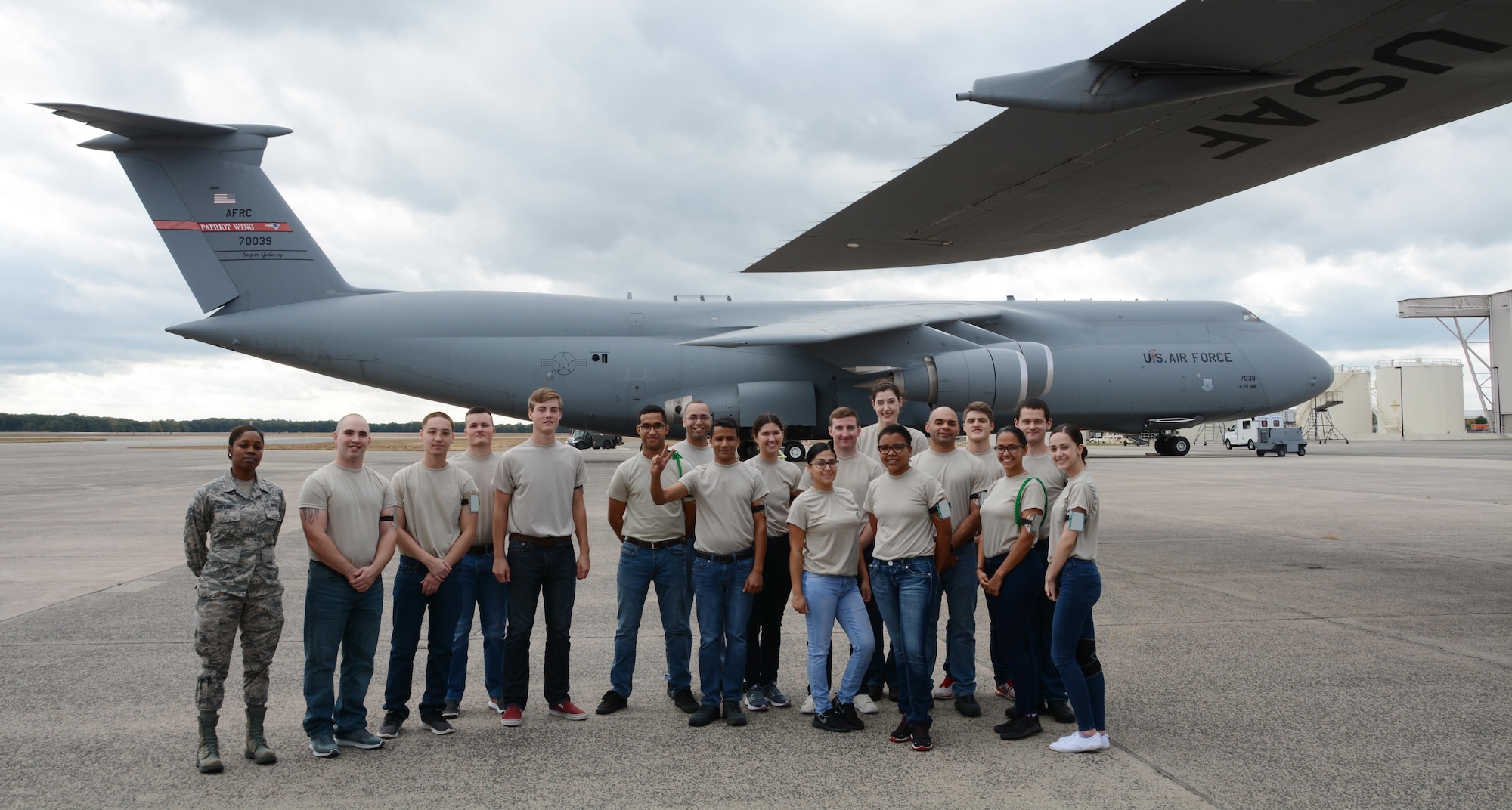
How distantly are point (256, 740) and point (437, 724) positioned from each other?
2.55ft

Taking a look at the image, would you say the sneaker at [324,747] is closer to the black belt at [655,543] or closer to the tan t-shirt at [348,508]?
the tan t-shirt at [348,508]

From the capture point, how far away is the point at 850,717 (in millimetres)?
4242

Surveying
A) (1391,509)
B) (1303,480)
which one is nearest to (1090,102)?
(1391,509)

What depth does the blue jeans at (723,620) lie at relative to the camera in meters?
4.47

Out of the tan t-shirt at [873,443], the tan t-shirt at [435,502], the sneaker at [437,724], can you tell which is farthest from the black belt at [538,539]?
the tan t-shirt at [873,443]

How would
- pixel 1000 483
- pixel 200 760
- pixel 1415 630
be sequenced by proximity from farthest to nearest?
pixel 1415 630
pixel 1000 483
pixel 200 760

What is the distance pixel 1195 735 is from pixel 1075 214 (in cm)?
582

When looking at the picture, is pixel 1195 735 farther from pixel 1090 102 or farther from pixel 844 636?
pixel 1090 102

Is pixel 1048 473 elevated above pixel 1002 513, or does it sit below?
above

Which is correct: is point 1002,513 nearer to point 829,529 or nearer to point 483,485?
point 829,529

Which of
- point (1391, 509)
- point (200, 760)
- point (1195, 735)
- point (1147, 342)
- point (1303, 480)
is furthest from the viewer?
point (1147, 342)

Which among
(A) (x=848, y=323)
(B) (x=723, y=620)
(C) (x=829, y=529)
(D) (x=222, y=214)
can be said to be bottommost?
(B) (x=723, y=620)

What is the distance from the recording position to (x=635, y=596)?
465cm

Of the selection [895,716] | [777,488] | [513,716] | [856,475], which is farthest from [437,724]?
[856,475]
